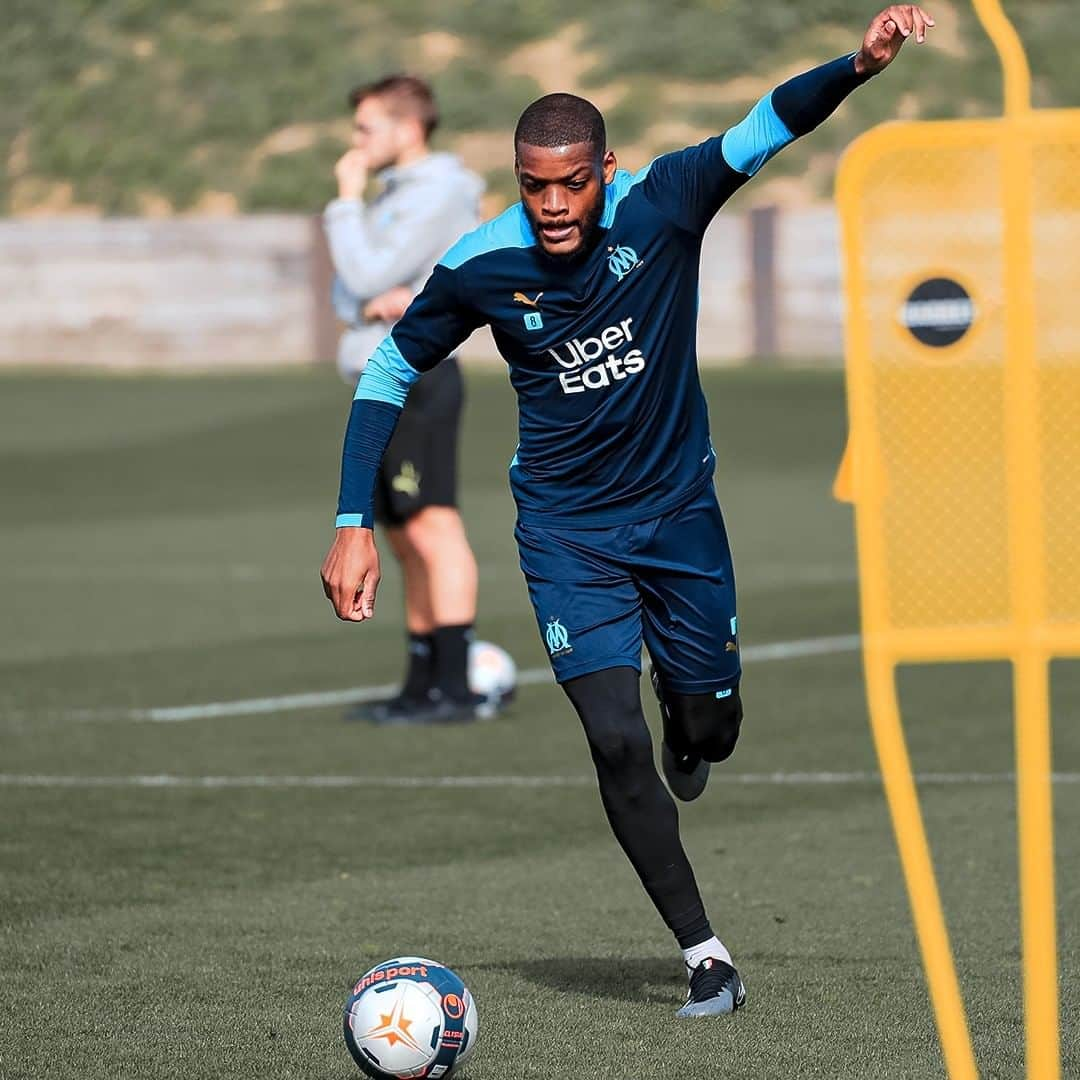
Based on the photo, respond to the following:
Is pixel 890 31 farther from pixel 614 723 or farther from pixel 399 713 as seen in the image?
pixel 399 713

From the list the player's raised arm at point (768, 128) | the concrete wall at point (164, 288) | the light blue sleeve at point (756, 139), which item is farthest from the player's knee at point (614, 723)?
the concrete wall at point (164, 288)

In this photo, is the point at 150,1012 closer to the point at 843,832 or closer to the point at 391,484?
the point at 843,832

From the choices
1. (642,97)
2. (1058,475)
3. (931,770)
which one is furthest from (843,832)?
(642,97)

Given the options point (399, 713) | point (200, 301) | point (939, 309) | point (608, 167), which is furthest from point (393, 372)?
point (200, 301)

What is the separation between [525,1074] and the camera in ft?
16.7

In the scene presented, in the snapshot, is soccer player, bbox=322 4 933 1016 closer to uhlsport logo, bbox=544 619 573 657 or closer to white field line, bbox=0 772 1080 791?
uhlsport logo, bbox=544 619 573 657

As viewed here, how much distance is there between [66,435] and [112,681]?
16.3 metres

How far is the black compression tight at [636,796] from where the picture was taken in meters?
5.70

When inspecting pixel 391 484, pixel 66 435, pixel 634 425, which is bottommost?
pixel 66 435

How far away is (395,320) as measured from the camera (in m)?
9.66

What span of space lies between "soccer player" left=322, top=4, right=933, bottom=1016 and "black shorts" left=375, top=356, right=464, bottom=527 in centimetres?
392

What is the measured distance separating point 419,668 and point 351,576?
4.86m

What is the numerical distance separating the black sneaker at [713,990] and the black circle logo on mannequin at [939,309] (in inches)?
85.4

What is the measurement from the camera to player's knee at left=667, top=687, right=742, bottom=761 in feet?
19.6
